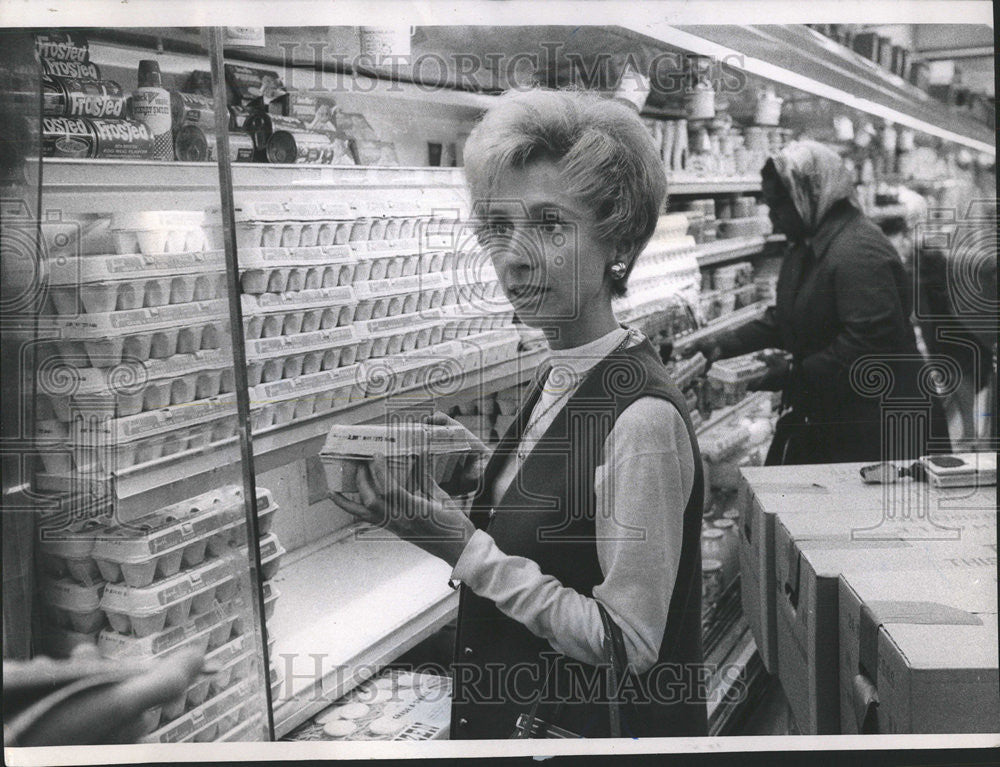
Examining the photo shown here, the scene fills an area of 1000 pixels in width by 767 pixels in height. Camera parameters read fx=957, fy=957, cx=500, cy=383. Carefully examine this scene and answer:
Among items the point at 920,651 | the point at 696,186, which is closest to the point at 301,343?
the point at 696,186

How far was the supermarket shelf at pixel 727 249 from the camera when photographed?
216 centimetres

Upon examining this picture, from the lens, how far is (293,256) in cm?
204

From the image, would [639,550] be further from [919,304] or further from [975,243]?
[975,243]

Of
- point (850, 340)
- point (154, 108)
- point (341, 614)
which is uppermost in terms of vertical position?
point (154, 108)

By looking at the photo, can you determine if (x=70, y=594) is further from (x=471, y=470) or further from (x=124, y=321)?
(x=471, y=470)

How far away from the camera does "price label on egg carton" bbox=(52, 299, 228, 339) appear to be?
75.4 inches

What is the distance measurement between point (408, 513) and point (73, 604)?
0.72 m

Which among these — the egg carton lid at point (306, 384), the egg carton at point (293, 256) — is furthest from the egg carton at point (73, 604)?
the egg carton at point (293, 256)

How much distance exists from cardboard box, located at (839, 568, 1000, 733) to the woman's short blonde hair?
2.95ft

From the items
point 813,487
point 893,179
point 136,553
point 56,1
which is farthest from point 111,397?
point 893,179

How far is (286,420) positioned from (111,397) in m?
0.36

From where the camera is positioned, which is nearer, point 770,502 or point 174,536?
point 174,536

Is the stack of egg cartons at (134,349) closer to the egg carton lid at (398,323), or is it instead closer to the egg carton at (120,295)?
the egg carton at (120,295)

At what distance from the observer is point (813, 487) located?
7.30ft
